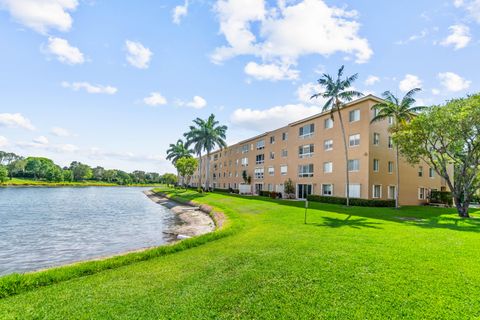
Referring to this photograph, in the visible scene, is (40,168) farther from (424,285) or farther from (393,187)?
(424,285)

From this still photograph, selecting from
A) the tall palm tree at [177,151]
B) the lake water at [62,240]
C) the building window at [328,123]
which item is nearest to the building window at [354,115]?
the building window at [328,123]

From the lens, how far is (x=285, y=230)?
14.1 m

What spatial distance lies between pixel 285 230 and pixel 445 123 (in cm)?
1627

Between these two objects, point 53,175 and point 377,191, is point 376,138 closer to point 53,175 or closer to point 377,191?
point 377,191

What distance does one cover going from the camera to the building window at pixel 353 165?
98.2 feet

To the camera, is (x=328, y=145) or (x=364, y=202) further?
(x=328, y=145)

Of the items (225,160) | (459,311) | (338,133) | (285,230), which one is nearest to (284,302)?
(459,311)

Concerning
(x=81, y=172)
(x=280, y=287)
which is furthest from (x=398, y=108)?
(x=81, y=172)

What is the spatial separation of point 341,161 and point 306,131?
27.7 feet

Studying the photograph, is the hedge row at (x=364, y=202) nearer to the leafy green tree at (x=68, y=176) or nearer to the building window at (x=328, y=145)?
the building window at (x=328, y=145)

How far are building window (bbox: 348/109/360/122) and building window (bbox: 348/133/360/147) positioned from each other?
6.25 feet

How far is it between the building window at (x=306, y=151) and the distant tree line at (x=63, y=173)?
284 ft

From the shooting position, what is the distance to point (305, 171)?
37938 millimetres

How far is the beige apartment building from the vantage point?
29359 millimetres
